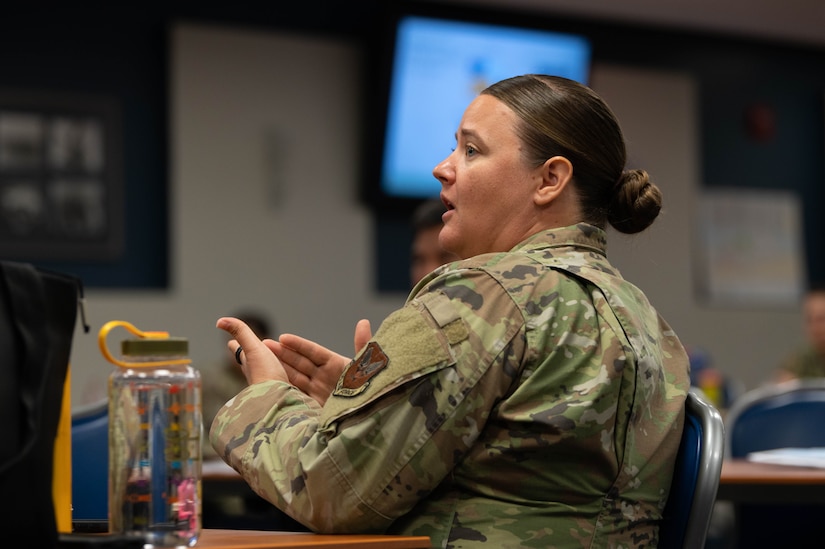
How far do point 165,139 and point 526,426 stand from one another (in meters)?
4.30

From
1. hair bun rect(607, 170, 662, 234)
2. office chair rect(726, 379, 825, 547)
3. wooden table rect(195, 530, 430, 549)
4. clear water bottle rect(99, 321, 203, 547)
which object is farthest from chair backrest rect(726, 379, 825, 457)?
clear water bottle rect(99, 321, 203, 547)

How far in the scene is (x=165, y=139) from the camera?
5.32 meters

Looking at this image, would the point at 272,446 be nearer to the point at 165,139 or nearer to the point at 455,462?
the point at 455,462

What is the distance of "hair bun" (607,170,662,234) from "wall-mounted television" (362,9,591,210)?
152 inches

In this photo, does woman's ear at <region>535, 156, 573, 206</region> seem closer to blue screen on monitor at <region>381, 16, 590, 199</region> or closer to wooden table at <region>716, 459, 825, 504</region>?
wooden table at <region>716, 459, 825, 504</region>

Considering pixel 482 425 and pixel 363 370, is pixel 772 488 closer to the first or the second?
pixel 482 425

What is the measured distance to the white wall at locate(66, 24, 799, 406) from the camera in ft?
17.2

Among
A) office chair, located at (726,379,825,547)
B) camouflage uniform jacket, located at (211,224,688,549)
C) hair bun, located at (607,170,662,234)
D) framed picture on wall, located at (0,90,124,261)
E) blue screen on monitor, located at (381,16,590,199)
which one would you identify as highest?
blue screen on monitor, located at (381,16,590,199)

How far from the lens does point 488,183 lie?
1.57 meters

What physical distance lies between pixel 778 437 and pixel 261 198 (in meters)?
3.17

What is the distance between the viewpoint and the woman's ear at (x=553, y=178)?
1.55 meters

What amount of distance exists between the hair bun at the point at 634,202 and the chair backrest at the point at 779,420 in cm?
142

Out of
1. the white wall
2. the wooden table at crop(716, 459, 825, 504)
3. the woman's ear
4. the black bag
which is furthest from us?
the white wall

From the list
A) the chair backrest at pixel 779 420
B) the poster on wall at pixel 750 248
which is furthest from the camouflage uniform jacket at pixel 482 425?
the poster on wall at pixel 750 248
